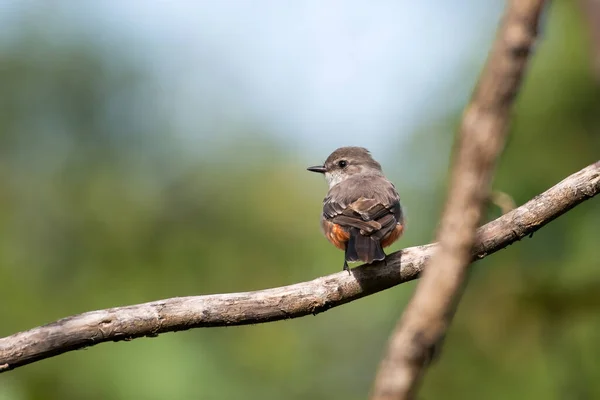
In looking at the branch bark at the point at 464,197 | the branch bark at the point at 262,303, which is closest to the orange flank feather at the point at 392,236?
the branch bark at the point at 262,303

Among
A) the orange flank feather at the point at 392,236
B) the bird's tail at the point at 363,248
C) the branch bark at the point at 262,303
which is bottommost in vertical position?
the branch bark at the point at 262,303

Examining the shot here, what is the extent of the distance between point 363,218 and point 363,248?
69 cm

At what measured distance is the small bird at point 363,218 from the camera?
5.03 m

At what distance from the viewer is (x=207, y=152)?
14.6 m

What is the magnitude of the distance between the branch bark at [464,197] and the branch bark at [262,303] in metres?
2.53

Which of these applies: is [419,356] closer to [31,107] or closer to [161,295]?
[161,295]

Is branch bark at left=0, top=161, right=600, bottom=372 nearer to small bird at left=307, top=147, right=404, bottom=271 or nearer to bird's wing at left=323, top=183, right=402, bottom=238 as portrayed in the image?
small bird at left=307, top=147, right=404, bottom=271

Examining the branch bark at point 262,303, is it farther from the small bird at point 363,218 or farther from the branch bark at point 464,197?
the branch bark at point 464,197

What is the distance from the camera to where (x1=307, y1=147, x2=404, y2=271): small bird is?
16.5 ft

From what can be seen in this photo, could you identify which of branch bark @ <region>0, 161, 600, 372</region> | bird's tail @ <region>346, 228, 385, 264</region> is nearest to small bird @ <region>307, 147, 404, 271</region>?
bird's tail @ <region>346, 228, 385, 264</region>

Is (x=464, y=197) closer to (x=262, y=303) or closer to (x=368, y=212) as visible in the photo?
(x=262, y=303)

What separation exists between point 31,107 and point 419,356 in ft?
42.2

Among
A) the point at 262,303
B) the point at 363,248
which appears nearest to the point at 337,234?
the point at 363,248

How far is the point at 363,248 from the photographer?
4918 millimetres
